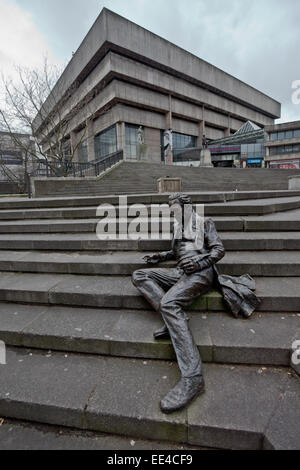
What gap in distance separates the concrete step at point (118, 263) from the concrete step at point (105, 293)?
0.42ft

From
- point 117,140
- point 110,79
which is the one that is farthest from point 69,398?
point 110,79

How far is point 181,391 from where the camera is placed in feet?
6.11

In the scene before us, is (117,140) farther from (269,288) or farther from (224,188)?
(269,288)

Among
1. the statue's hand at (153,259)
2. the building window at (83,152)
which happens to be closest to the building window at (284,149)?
the building window at (83,152)

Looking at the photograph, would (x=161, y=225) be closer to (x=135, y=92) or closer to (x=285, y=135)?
(x=135, y=92)

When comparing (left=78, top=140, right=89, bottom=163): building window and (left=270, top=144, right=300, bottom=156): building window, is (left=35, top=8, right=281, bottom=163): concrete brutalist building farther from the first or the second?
(left=270, top=144, right=300, bottom=156): building window

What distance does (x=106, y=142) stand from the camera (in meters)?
35.9

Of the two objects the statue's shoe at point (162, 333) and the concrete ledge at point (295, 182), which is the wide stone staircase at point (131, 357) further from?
the concrete ledge at point (295, 182)

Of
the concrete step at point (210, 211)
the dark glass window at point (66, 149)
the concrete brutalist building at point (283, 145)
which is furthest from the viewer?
the concrete brutalist building at point (283, 145)

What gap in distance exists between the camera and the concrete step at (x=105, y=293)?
269 cm

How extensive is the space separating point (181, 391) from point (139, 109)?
39.7 meters

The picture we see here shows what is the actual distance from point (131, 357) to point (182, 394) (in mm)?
714

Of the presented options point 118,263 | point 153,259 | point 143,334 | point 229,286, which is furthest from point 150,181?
point 143,334
